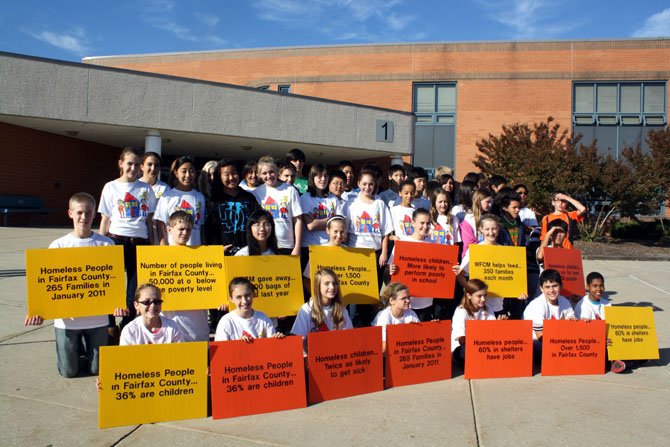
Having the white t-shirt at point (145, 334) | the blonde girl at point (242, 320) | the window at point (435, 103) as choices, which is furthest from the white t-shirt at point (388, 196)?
the window at point (435, 103)

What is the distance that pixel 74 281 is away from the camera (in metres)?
3.83

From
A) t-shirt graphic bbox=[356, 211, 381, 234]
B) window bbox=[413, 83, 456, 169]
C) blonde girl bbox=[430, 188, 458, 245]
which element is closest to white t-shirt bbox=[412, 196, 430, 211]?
blonde girl bbox=[430, 188, 458, 245]

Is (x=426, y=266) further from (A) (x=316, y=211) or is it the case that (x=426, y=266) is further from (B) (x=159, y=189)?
(B) (x=159, y=189)

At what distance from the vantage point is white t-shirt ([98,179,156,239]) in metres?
4.46

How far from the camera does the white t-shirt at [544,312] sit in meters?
4.69

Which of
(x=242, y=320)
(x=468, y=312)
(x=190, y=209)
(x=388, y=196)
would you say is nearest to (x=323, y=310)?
(x=242, y=320)

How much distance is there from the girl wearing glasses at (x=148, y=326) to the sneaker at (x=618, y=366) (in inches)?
147

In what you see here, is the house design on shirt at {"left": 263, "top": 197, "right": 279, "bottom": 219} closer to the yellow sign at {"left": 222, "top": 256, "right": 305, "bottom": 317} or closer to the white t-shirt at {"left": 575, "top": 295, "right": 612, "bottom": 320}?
the yellow sign at {"left": 222, "top": 256, "right": 305, "bottom": 317}

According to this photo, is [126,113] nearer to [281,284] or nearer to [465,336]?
[281,284]

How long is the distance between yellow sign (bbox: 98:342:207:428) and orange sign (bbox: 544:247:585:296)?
3.71m

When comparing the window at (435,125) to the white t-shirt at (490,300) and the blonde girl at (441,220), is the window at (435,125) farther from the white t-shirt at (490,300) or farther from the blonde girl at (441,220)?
the white t-shirt at (490,300)

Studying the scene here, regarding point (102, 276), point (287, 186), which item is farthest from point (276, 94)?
point (102, 276)

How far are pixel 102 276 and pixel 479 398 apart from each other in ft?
10.1

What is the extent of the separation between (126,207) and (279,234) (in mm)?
1419
